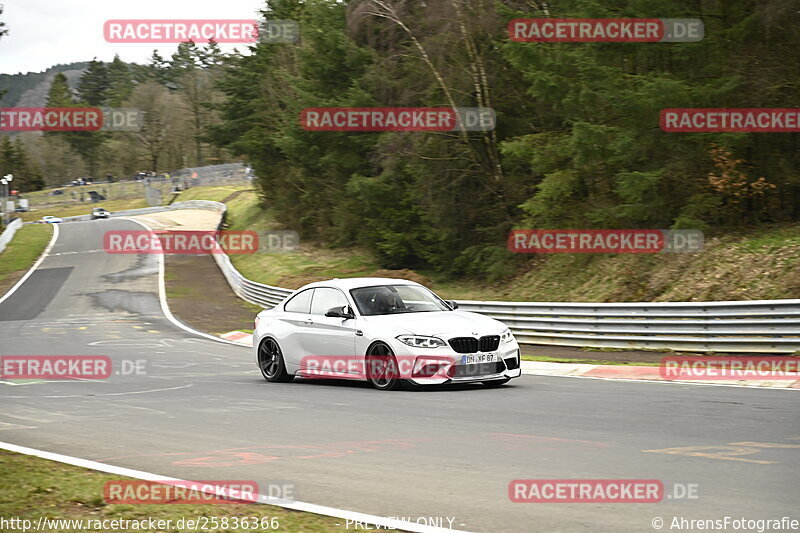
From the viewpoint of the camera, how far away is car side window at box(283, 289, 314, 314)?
48.4ft

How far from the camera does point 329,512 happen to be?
6.20m

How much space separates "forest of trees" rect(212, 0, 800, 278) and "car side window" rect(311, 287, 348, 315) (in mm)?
12783

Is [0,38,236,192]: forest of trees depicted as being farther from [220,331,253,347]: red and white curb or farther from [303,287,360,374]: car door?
[303,287,360,374]: car door

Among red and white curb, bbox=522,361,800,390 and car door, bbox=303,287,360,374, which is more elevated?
car door, bbox=303,287,360,374

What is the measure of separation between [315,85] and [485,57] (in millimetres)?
15903

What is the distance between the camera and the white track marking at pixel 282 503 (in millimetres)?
5770

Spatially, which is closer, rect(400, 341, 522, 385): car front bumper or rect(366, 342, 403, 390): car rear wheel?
rect(400, 341, 522, 385): car front bumper

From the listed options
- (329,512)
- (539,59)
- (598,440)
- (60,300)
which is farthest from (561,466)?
(60,300)

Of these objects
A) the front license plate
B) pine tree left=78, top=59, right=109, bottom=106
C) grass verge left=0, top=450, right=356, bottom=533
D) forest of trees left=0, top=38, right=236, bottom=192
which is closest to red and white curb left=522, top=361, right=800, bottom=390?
the front license plate

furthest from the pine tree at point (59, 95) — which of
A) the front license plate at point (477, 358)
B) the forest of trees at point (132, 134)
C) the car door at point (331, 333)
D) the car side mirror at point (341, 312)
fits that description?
the front license plate at point (477, 358)

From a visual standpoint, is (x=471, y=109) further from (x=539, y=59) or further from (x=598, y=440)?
(x=598, y=440)

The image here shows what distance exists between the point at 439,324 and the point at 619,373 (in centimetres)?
400

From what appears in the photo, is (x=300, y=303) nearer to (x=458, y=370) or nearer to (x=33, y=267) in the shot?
(x=458, y=370)

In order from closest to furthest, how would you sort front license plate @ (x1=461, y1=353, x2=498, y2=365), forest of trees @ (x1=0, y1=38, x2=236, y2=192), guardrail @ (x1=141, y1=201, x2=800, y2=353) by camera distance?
front license plate @ (x1=461, y1=353, x2=498, y2=365) → guardrail @ (x1=141, y1=201, x2=800, y2=353) → forest of trees @ (x1=0, y1=38, x2=236, y2=192)
